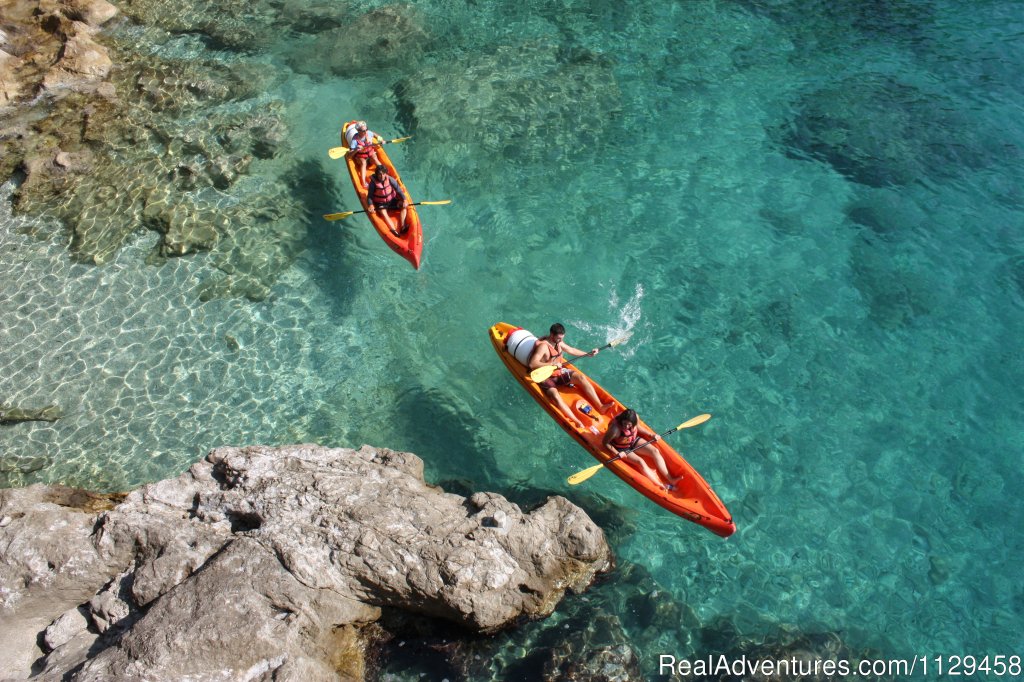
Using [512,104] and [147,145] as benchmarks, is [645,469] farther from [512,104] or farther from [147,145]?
[147,145]

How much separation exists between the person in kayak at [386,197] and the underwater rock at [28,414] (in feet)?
17.1

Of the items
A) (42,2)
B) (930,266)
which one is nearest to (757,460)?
(930,266)

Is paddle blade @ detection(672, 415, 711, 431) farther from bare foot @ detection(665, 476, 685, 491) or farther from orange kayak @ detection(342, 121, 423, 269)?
orange kayak @ detection(342, 121, 423, 269)

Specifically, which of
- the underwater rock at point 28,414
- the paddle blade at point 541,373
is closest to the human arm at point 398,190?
the paddle blade at point 541,373

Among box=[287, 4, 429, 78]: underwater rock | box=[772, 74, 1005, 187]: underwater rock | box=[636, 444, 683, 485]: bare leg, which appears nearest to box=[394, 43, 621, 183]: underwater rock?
box=[287, 4, 429, 78]: underwater rock

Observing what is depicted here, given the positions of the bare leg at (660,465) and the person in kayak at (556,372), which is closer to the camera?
the bare leg at (660,465)

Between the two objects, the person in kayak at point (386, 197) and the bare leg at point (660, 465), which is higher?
the person in kayak at point (386, 197)

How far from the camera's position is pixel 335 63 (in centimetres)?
1445

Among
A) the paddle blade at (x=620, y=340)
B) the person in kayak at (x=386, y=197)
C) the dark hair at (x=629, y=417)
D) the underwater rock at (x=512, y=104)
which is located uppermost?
the underwater rock at (x=512, y=104)

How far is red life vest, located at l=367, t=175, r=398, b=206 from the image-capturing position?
35.4 feet

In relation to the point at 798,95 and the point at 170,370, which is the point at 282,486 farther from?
the point at 798,95

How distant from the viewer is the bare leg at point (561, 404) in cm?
879

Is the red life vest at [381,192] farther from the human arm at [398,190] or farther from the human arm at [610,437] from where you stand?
the human arm at [610,437]

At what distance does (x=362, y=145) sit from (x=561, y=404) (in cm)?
608
